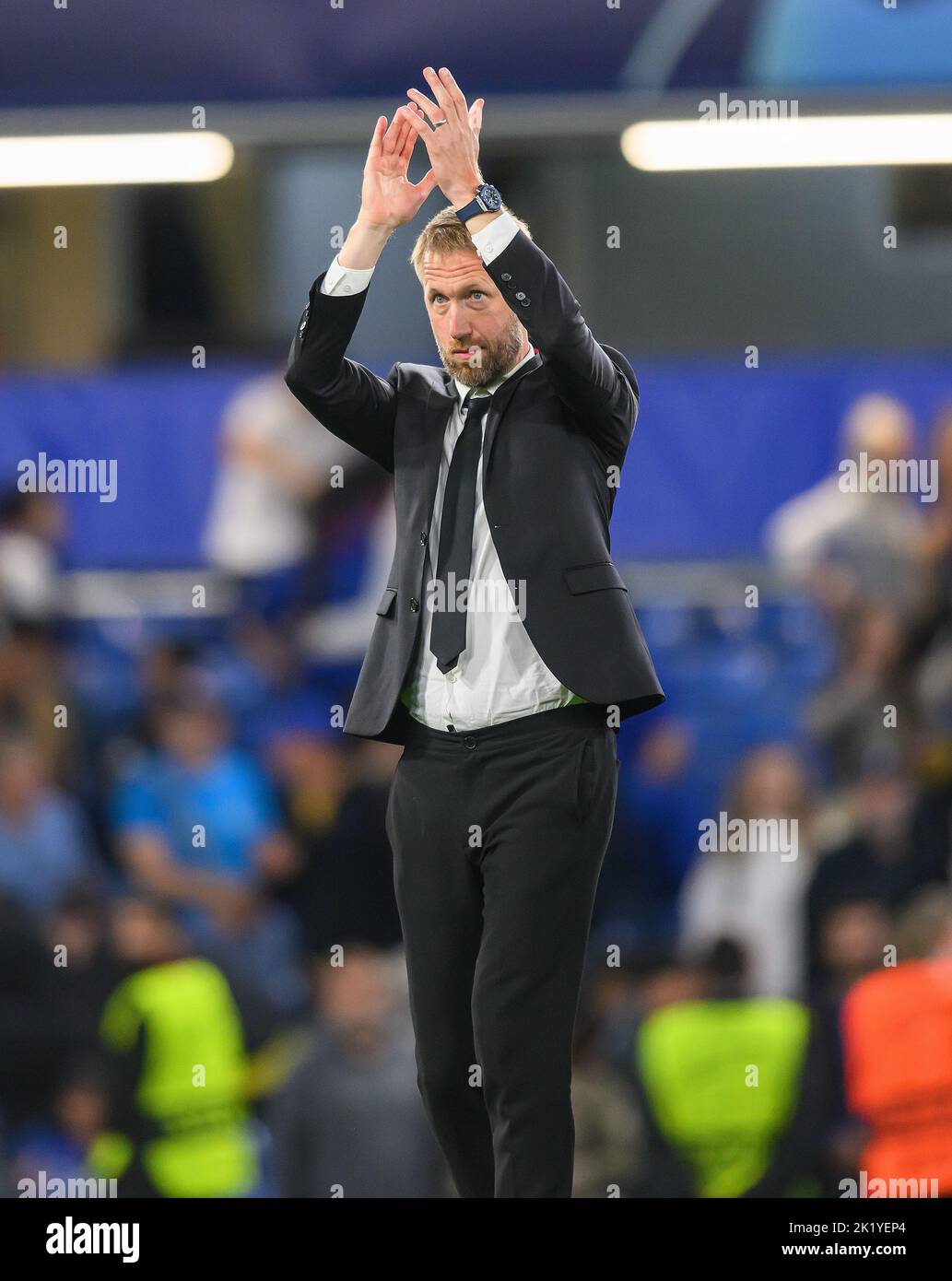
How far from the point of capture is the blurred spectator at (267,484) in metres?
4.44

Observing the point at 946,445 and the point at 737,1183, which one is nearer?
the point at 737,1183

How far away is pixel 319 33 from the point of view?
13.9 ft

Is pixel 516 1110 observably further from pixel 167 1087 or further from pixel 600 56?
pixel 600 56

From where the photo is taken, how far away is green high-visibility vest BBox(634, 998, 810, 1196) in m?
3.89

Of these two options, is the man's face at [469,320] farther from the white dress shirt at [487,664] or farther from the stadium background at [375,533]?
the stadium background at [375,533]

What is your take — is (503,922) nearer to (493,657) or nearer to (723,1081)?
(493,657)

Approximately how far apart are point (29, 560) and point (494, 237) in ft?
8.52

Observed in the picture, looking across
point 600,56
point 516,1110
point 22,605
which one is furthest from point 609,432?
point 22,605

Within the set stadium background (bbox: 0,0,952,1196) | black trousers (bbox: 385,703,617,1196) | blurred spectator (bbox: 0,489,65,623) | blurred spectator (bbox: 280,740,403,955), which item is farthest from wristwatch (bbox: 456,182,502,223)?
blurred spectator (bbox: 0,489,65,623)

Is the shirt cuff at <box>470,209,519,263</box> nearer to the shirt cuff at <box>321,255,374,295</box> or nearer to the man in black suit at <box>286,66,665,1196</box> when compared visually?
the man in black suit at <box>286,66,665,1196</box>

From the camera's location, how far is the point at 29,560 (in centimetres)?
444

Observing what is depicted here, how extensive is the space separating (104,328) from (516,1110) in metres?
2.91

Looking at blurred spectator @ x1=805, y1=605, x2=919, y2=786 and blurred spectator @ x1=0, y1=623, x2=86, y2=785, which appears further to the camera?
blurred spectator @ x1=0, y1=623, x2=86, y2=785

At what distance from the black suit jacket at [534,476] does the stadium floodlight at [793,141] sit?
83.5 inches
